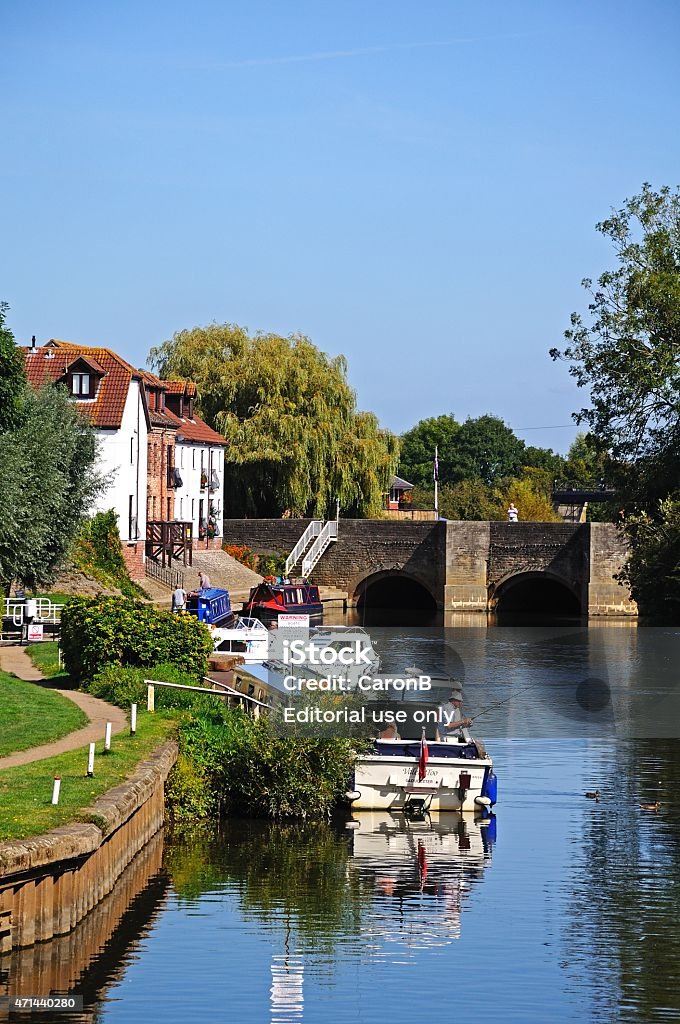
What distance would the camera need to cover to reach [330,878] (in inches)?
750

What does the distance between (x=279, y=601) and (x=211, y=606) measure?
10272mm

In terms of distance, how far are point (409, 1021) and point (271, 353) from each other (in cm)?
6088

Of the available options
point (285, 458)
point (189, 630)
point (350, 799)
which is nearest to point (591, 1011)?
point (350, 799)

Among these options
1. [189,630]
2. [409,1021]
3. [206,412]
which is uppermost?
[206,412]

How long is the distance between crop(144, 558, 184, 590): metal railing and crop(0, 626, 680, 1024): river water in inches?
1275

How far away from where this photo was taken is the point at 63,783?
58.3 ft

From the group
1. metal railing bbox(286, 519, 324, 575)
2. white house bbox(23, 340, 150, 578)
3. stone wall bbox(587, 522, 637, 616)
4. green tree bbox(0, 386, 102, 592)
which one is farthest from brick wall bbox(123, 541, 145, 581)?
stone wall bbox(587, 522, 637, 616)

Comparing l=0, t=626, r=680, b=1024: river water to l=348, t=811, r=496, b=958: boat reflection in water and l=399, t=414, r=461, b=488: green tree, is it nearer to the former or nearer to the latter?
l=348, t=811, r=496, b=958: boat reflection in water

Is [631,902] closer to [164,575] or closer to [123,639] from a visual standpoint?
[123,639]

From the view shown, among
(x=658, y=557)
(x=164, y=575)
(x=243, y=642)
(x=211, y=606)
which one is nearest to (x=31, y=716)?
(x=243, y=642)

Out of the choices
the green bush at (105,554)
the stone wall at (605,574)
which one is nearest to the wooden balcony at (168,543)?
the green bush at (105,554)

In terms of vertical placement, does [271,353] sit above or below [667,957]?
above

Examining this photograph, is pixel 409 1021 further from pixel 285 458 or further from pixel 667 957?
pixel 285 458

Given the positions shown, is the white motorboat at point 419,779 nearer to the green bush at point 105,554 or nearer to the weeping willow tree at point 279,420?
the green bush at point 105,554
